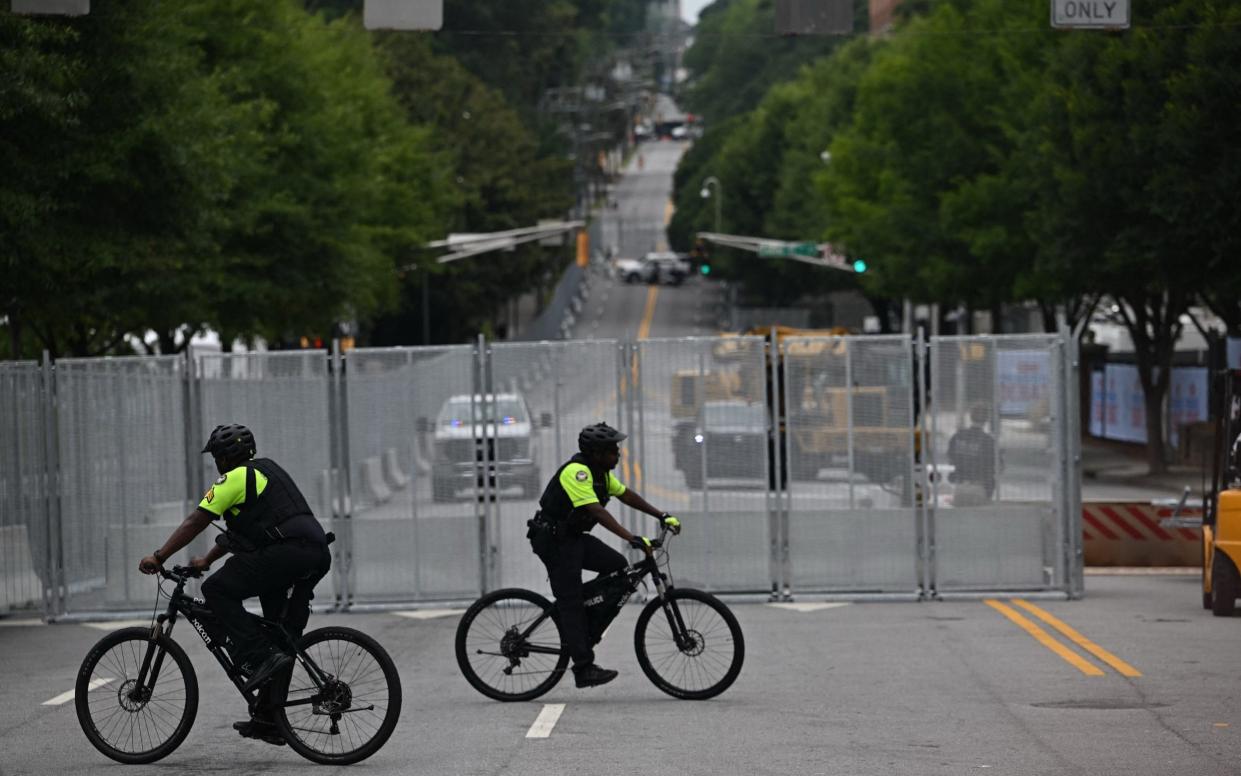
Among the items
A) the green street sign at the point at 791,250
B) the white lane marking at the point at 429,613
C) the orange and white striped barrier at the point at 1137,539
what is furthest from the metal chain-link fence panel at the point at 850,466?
the green street sign at the point at 791,250

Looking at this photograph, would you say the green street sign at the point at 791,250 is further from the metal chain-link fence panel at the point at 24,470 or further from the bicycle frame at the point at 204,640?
the bicycle frame at the point at 204,640

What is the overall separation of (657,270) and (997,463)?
4622 inches

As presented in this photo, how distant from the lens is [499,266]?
3248 inches

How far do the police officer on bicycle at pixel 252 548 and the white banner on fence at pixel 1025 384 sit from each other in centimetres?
962

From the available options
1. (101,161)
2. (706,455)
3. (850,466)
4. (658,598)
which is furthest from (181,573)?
(101,161)

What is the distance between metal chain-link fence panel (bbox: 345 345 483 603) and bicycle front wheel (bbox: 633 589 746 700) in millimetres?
6405

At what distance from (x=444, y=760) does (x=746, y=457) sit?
8.73 metres

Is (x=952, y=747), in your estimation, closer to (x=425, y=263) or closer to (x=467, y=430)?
(x=467, y=430)

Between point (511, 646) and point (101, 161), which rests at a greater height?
point (101, 161)

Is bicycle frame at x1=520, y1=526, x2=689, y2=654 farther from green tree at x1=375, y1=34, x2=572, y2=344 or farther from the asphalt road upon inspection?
green tree at x1=375, y1=34, x2=572, y2=344

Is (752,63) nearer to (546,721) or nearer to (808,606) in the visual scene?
(808,606)

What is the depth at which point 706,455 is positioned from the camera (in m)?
19.0

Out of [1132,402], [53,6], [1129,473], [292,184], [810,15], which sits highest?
[292,184]

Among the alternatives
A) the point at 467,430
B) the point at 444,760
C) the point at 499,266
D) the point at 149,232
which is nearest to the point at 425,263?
the point at 499,266
